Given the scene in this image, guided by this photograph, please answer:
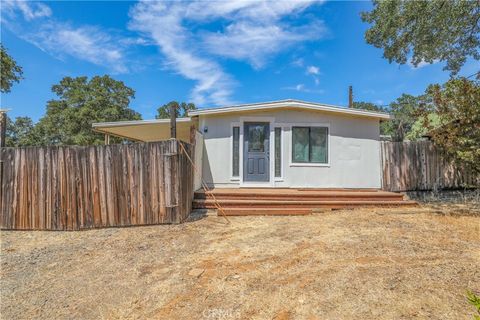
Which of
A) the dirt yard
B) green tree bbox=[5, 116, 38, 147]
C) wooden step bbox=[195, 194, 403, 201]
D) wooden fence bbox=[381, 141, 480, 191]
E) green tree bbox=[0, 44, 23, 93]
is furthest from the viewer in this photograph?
green tree bbox=[5, 116, 38, 147]

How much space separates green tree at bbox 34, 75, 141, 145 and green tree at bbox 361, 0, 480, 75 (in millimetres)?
23484

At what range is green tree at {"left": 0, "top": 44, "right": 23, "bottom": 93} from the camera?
44.2 feet

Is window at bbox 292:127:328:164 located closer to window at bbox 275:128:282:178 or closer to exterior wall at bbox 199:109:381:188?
exterior wall at bbox 199:109:381:188

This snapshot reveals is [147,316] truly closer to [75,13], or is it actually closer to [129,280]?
[129,280]

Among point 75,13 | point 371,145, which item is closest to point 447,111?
point 371,145

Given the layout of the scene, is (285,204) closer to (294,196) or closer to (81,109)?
(294,196)

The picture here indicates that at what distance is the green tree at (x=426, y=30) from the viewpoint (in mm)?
9133

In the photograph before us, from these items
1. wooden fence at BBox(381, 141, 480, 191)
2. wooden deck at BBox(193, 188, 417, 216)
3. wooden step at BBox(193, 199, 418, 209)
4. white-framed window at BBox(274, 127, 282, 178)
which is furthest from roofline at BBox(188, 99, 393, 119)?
wooden step at BBox(193, 199, 418, 209)

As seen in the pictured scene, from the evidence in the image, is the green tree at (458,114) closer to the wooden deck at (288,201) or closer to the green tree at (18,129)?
the wooden deck at (288,201)

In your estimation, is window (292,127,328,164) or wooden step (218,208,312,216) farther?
window (292,127,328,164)

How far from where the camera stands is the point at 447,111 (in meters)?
7.56

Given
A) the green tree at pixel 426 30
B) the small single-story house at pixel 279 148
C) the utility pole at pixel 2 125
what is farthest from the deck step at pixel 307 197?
the green tree at pixel 426 30

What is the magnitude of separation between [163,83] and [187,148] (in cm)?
1875

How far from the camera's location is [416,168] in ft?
30.3
